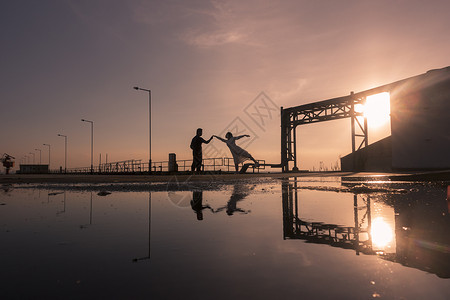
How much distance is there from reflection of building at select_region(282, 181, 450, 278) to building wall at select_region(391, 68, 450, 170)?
16.8 meters

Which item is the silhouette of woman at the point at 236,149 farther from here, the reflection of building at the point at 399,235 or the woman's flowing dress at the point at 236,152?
the reflection of building at the point at 399,235

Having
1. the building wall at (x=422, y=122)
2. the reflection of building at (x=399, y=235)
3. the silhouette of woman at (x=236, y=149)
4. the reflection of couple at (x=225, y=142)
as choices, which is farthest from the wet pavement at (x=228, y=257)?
the silhouette of woman at (x=236, y=149)

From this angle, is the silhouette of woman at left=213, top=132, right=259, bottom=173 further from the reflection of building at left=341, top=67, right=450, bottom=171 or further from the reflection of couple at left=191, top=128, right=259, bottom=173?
the reflection of building at left=341, top=67, right=450, bottom=171

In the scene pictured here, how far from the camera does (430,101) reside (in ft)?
64.1

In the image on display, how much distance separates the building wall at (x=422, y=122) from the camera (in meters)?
18.8

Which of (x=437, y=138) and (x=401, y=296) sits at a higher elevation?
(x=437, y=138)

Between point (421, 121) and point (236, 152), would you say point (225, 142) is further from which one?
point (421, 121)

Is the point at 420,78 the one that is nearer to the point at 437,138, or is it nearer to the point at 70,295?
the point at 437,138

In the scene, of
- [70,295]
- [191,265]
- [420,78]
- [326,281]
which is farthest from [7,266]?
[420,78]

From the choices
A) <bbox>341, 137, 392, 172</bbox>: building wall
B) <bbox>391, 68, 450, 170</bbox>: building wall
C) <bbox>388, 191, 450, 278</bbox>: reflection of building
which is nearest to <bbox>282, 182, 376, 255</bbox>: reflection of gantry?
<bbox>388, 191, 450, 278</bbox>: reflection of building

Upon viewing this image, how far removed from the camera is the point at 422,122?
1997cm

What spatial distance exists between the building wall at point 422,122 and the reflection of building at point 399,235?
1684cm

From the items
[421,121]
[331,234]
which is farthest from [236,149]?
[331,234]

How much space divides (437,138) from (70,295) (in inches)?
864
